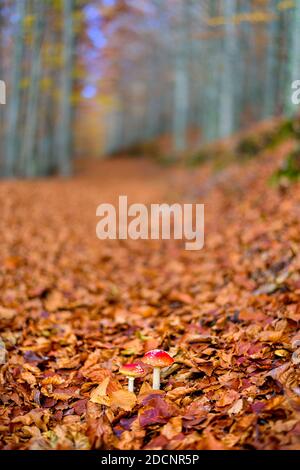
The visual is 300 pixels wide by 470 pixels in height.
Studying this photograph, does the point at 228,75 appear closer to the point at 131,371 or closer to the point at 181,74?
the point at 181,74

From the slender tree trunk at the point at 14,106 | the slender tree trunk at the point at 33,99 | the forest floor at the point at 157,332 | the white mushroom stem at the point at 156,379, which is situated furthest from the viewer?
the slender tree trunk at the point at 33,99

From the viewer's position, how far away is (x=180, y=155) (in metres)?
23.6

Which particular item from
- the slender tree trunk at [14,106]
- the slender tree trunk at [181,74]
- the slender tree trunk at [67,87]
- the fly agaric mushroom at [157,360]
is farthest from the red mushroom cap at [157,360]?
the slender tree trunk at [181,74]

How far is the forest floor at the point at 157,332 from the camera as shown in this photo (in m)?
2.63

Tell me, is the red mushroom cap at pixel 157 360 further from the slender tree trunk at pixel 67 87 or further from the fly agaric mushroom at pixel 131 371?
the slender tree trunk at pixel 67 87

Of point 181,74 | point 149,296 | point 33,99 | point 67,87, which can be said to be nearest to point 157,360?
point 149,296

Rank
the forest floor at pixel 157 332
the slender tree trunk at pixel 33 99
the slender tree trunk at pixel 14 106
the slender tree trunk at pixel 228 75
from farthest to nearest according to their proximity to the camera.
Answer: the slender tree trunk at pixel 228 75, the slender tree trunk at pixel 33 99, the slender tree trunk at pixel 14 106, the forest floor at pixel 157 332

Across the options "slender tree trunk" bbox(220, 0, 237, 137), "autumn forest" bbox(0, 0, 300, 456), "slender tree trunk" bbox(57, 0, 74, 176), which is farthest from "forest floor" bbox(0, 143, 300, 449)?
"slender tree trunk" bbox(220, 0, 237, 137)

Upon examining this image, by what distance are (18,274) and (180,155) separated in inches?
734

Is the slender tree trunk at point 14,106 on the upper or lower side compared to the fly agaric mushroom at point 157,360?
upper
